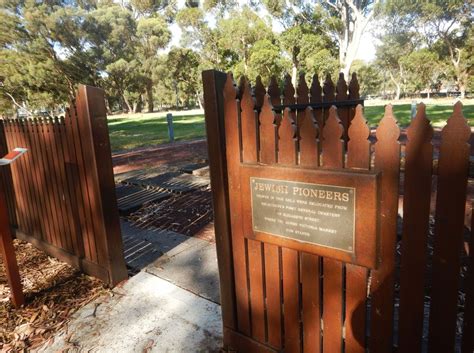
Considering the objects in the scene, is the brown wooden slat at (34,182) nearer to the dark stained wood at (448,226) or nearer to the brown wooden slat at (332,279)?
the brown wooden slat at (332,279)

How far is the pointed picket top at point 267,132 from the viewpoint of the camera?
6.19 feet

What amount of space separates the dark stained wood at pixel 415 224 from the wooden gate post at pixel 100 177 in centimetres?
266

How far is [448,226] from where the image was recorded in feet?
4.67

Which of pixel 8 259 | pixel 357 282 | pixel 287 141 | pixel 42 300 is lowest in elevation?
pixel 42 300

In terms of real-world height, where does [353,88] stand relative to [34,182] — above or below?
above

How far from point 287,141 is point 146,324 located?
203 cm

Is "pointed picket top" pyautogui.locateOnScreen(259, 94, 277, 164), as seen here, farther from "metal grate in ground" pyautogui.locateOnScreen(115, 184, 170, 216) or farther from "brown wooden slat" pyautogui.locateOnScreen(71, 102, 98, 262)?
"metal grate in ground" pyautogui.locateOnScreen(115, 184, 170, 216)

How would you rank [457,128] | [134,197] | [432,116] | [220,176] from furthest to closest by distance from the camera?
[432,116] → [134,197] → [220,176] → [457,128]

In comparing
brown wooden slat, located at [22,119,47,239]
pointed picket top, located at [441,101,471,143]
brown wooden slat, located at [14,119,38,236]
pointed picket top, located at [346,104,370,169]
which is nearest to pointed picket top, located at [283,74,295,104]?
pointed picket top, located at [346,104,370,169]

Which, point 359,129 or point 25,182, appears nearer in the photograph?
point 359,129

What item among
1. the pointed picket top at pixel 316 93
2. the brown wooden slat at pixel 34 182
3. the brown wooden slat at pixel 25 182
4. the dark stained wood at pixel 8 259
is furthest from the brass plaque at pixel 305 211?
the brown wooden slat at pixel 25 182

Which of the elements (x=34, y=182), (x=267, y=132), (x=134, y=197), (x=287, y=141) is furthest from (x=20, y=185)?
(x=287, y=141)

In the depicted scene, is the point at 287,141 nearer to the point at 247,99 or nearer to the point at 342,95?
the point at 247,99

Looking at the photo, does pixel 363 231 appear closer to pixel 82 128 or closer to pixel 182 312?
pixel 182 312
